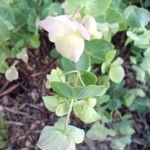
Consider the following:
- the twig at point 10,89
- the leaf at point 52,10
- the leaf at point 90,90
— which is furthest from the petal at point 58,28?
the twig at point 10,89

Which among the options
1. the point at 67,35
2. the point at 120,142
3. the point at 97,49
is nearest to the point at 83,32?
the point at 67,35

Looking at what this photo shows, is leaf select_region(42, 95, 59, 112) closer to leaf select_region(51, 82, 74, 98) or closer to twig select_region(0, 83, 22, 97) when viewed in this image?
leaf select_region(51, 82, 74, 98)

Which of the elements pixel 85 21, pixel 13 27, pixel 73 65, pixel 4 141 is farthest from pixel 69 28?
pixel 4 141

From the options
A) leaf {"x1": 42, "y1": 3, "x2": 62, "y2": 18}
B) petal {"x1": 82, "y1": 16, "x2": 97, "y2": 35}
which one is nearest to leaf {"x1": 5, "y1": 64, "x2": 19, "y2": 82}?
leaf {"x1": 42, "y1": 3, "x2": 62, "y2": 18}

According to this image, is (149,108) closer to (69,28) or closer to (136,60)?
(136,60)

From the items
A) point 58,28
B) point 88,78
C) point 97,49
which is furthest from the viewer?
point 97,49

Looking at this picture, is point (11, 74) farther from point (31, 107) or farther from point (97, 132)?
point (97, 132)
